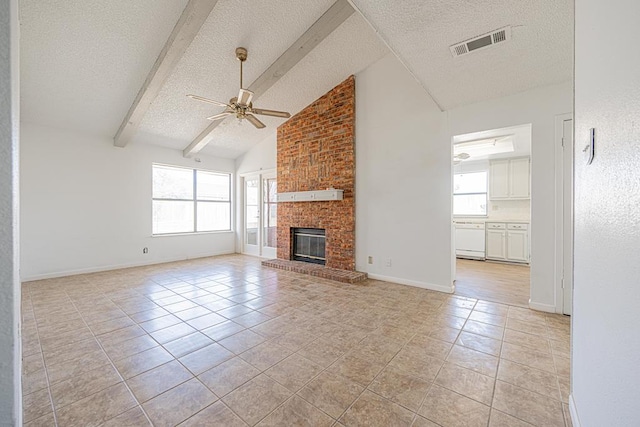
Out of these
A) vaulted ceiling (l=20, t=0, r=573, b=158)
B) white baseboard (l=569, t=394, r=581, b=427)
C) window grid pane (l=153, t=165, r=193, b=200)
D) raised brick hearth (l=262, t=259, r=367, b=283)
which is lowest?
white baseboard (l=569, t=394, r=581, b=427)

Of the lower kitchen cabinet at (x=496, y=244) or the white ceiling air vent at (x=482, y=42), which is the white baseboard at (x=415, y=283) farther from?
the lower kitchen cabinet at (x=496, y=244)

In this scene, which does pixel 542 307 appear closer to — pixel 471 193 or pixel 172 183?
pixel 471 193

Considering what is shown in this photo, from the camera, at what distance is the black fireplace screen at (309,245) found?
520 cm

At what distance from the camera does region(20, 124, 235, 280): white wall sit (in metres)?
4.40

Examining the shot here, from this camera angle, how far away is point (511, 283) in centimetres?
418

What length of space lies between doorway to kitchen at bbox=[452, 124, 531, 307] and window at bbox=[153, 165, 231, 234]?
18.8ft

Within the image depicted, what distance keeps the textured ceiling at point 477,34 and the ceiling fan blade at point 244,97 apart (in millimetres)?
1650

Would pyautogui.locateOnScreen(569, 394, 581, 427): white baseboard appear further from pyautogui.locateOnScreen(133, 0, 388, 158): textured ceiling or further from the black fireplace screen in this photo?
pyautogui.locateOnScreen(133, 0, 388, 158): textured ceiling

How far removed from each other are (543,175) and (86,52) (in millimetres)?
5699

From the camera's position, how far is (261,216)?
6773 mm

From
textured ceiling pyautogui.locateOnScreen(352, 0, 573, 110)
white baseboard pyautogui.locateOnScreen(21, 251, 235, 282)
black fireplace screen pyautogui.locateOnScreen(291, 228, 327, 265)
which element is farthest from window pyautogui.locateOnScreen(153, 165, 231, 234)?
textured ceiling pyautogui.locateOnScreen(352, 0, 573, 110)

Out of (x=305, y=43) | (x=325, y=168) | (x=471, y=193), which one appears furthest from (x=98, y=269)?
(x=471, y=193)

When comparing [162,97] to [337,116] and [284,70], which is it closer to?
[284,70]

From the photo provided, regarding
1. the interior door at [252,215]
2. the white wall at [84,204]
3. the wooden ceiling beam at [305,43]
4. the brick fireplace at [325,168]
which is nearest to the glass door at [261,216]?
the interior door at [252,215]
